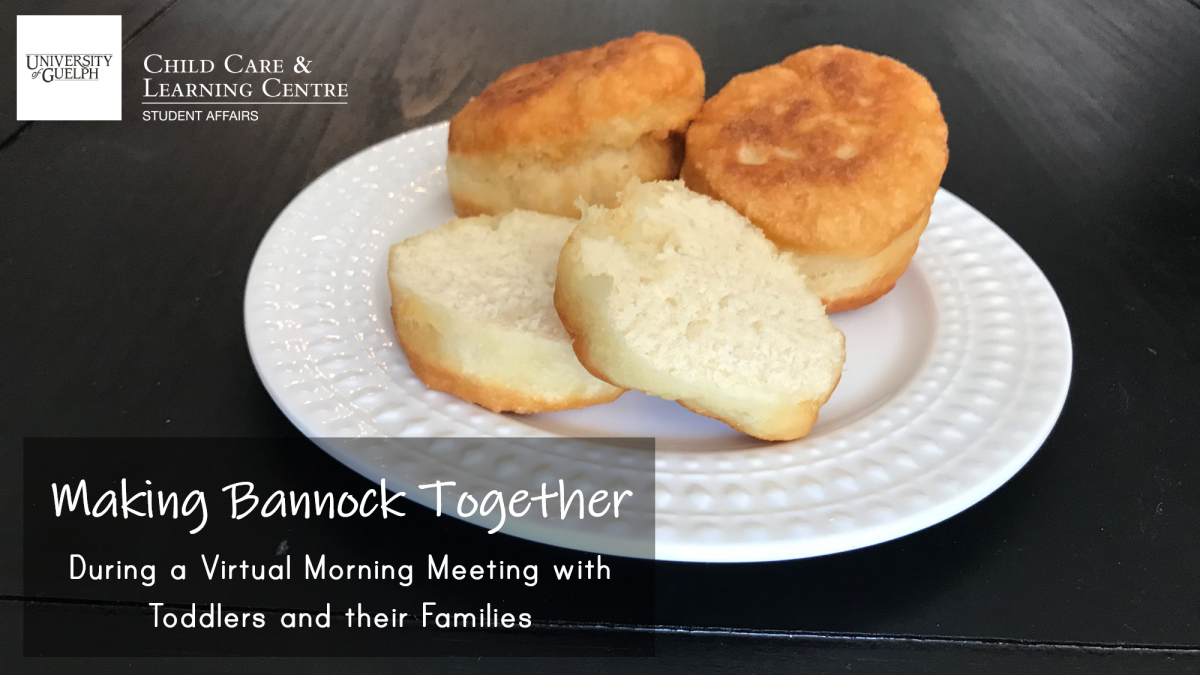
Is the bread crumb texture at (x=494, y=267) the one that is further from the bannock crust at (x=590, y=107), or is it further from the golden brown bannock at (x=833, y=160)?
the golden brown bannock at (x=833, y=160)

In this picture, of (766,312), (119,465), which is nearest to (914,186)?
(766,312)

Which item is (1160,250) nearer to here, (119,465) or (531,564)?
(531,564)

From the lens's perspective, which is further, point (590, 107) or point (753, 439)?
point (590, 107)

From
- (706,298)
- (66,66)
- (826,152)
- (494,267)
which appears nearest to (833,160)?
(826,152)

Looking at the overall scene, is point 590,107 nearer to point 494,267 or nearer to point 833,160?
point 494,267

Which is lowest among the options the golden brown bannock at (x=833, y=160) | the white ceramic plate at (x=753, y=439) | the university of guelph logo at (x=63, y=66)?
the white ceramic plate at (x=753, y=439)

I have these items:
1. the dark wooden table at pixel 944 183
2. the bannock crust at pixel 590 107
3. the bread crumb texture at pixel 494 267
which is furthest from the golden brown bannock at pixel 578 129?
the dark wooden table at pixel 944 183
